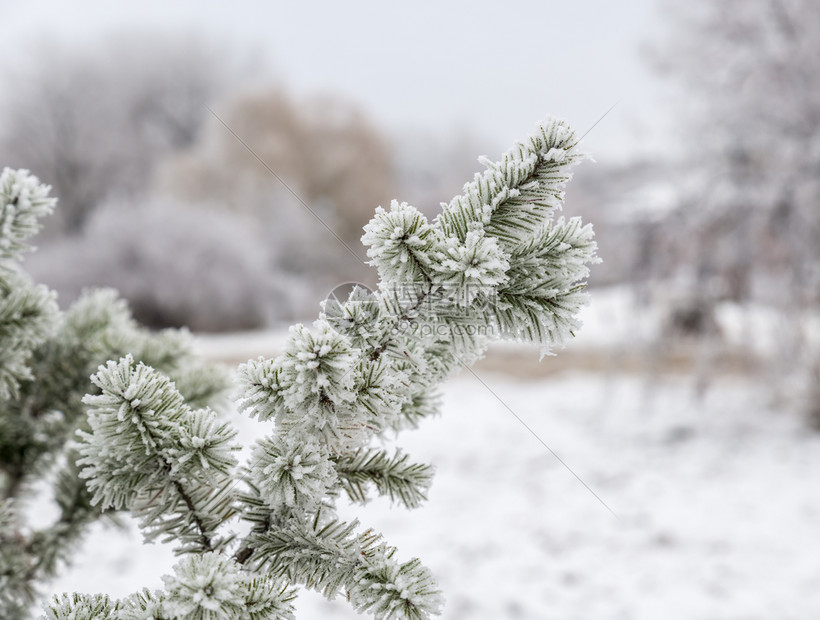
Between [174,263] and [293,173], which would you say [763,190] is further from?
[293,173]

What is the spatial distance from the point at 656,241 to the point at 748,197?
75 centimetres

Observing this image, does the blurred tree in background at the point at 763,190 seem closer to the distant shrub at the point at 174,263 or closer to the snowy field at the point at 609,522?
the snowy field at the point at 609,522

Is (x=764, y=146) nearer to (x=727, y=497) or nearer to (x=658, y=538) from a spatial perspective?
(x=727, y=497)

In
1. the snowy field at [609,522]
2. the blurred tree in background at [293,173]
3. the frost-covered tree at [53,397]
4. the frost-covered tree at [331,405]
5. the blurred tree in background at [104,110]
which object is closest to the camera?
the frost-covered tree at [331,405]

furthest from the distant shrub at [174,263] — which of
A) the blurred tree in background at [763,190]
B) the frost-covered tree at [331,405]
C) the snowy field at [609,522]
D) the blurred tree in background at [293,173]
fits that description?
the frost-covered tree at [331,405]

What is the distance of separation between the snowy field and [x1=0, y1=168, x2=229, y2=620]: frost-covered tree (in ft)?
0.49

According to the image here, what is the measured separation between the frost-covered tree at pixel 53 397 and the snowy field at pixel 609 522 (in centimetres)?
15

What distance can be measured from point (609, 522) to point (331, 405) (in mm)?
3169

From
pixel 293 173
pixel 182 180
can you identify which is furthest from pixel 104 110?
pixel 293 173

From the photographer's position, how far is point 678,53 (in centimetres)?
624

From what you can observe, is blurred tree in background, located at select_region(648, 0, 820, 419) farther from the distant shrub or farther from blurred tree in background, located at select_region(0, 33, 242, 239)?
blurred tree in background, located at select_region(0, 33, 242, 239)

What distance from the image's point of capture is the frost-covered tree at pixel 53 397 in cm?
91

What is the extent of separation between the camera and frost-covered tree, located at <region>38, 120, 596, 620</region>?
0.57m

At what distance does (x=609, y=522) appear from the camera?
3.28 metres
